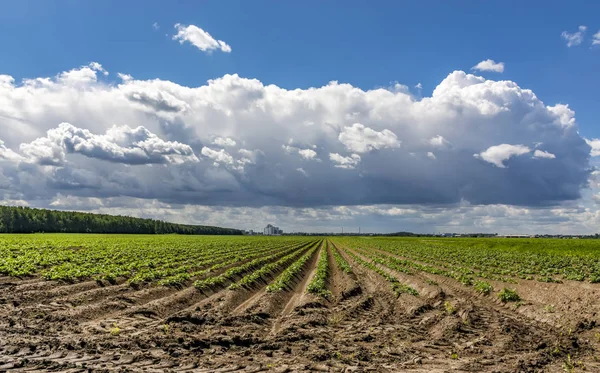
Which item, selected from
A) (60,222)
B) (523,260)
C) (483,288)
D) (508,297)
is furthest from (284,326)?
(60,222)

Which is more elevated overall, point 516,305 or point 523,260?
point 516,305

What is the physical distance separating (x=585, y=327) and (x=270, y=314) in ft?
35.6

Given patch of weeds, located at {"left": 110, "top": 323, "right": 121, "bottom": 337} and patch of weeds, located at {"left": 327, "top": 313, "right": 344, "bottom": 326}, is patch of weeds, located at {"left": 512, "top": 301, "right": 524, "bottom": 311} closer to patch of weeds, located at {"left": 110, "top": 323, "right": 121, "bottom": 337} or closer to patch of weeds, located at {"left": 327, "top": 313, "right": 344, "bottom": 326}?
patch of weeds, located at {"left": 327, "top": 313, "right": 344, "bottom": 326}

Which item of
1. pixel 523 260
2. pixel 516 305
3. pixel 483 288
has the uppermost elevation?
pixel 483 288

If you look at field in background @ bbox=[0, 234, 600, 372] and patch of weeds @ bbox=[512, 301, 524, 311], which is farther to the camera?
patch of weeds @ bbox=[512, 301, 524, 311]

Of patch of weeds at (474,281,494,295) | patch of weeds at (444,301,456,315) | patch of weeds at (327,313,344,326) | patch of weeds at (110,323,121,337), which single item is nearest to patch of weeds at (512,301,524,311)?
patch of weeds at (474,281,494,295)

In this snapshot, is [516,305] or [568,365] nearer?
[568,365]

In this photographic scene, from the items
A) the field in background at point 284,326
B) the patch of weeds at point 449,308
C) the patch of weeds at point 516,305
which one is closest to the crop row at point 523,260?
the field in background at point 284,326

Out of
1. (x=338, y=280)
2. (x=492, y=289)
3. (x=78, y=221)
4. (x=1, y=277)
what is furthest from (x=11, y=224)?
(x=492, y=289)

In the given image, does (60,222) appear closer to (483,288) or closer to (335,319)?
(483,288)

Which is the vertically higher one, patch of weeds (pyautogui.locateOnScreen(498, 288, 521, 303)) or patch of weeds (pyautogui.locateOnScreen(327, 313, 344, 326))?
patch of weeds (pyautogui.locateOnScreen(498, 288, 521, 303))

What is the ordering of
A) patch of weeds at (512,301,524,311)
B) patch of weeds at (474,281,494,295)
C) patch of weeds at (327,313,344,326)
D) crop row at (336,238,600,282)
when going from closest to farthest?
patch of weeds at (327,313,344,326)
patch of weeds at (512,301,524,311)
patch of weeds at (474,281,494,295)
crop row at (336,238,600,282)

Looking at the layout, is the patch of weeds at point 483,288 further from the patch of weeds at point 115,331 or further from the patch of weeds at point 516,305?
the patch of weeds at point 115,331

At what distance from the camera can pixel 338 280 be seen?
25.7 meters
